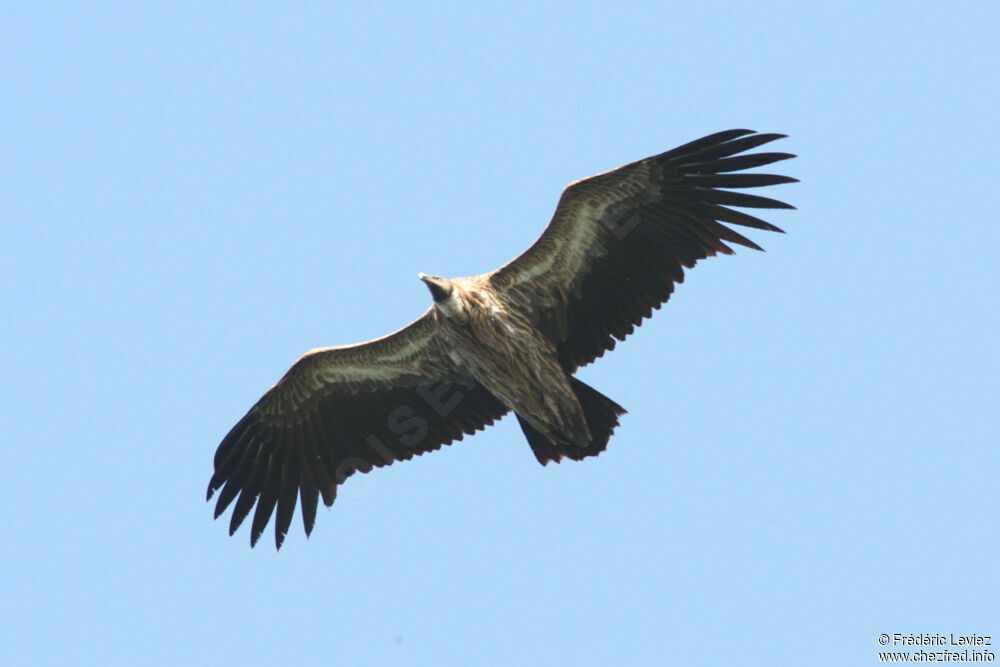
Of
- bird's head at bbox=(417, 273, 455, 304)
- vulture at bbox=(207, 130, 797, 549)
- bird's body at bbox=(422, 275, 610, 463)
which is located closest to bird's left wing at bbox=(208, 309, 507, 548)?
vulture at bbox=(207, 130, 797, 549)

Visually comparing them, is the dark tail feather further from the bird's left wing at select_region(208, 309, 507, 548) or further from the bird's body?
the bird's left wing at select_region(208, 309, 507, 548)

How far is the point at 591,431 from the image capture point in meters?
13.2

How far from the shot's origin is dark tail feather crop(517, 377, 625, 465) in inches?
518

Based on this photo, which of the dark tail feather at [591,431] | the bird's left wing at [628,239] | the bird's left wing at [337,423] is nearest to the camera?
the bird's left wing at [628,239]

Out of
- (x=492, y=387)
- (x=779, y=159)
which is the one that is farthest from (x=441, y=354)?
(x=779, y=159)

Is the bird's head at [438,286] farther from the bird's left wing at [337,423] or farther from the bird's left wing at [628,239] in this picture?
the bird's left wing at [337,423]

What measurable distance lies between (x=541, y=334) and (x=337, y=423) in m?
2.75

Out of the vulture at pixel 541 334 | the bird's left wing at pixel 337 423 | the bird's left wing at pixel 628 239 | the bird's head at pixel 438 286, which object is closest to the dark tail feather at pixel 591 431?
the vulture at pixel 541 334

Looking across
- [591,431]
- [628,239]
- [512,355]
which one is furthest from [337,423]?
[628,239]

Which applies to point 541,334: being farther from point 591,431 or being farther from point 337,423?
point 337,423

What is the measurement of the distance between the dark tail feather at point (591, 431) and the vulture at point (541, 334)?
1 cm

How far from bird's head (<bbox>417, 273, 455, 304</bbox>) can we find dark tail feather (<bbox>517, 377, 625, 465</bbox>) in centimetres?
164

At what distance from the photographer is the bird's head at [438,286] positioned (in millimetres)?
12508

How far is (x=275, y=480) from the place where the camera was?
1460 cm
